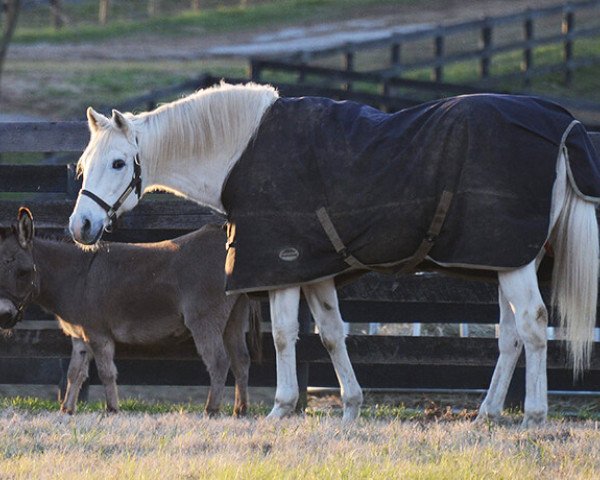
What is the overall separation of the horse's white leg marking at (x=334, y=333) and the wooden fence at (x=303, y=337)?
52.7 inches

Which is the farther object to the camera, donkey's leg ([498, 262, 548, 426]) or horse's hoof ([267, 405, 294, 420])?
horse's hoof ([267, 405, 294, 420])

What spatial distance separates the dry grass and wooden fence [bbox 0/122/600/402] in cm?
→ 175

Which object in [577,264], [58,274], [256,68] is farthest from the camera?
[256,68]

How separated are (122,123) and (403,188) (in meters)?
1.76

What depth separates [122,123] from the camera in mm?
7730

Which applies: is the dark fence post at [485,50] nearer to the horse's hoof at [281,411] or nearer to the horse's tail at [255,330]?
the horse's tail at [255,330]

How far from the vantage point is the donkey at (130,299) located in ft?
28.4

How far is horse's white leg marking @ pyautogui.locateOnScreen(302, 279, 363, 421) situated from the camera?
7.89 meters

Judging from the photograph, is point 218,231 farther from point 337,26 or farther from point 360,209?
point 337,26

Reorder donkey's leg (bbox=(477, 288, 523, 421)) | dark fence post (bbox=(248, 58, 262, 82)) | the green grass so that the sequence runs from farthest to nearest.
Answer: the green grass, dark fence post (bbox=(248, 58, 262, 82)), donkey's leg (bbox=(477, 288, 523, 421))

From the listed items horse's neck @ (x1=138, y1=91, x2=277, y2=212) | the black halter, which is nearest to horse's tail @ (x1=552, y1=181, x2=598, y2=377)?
horse's neck @ (x1=138, y1=91, x2=277, y2=212)

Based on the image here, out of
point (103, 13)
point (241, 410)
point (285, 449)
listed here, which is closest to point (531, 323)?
point (285, 449)

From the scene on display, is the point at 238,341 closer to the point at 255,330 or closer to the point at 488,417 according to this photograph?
the point at 255,330

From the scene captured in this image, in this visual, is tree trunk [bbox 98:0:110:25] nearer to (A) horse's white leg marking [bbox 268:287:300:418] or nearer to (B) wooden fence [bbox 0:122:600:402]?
(B) wooden fence [bbox 0:122:600:402]
